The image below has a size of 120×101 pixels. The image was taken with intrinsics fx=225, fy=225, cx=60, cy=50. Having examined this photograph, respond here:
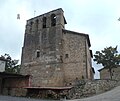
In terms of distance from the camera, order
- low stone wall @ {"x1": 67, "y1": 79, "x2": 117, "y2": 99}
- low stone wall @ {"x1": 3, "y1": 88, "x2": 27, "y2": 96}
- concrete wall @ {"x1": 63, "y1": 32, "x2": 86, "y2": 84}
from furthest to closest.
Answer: concrete wall @ {"x1": 63, "y1": 32, "x2": 86, "y2": 84} < low stone wall @ {"x1": 3, "y1": 88, "x2": 27, "y2": 96} < low stone wall @ {"x1": 67, "y1": 79, "x2": 117, "y2": 99}

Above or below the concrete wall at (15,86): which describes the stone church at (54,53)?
above

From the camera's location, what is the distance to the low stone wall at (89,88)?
2245cm

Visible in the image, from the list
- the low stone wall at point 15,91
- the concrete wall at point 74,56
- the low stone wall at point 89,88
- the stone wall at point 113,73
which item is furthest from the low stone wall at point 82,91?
the stone wall at point 113,73

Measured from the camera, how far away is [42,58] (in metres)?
31.5

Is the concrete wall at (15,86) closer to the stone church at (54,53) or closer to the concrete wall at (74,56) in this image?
the stone church at (54,53)

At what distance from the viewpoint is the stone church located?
29.3m

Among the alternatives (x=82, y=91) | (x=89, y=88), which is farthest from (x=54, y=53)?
(x=89, y=88)

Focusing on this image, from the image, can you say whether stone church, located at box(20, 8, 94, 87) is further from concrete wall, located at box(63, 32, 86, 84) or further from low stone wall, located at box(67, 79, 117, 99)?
low stone wall, located at box(67, 79, 117, 99)

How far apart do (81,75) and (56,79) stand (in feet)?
10.7

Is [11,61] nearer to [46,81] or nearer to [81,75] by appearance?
[46,81]

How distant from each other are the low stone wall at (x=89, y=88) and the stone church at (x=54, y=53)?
5467 mm

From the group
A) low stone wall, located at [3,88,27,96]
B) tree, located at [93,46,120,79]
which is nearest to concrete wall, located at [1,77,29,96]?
low stone wall, located at [3,88,27,96]

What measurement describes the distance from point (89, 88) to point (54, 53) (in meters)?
9.17

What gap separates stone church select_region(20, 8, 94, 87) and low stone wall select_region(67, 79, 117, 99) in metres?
5.47
